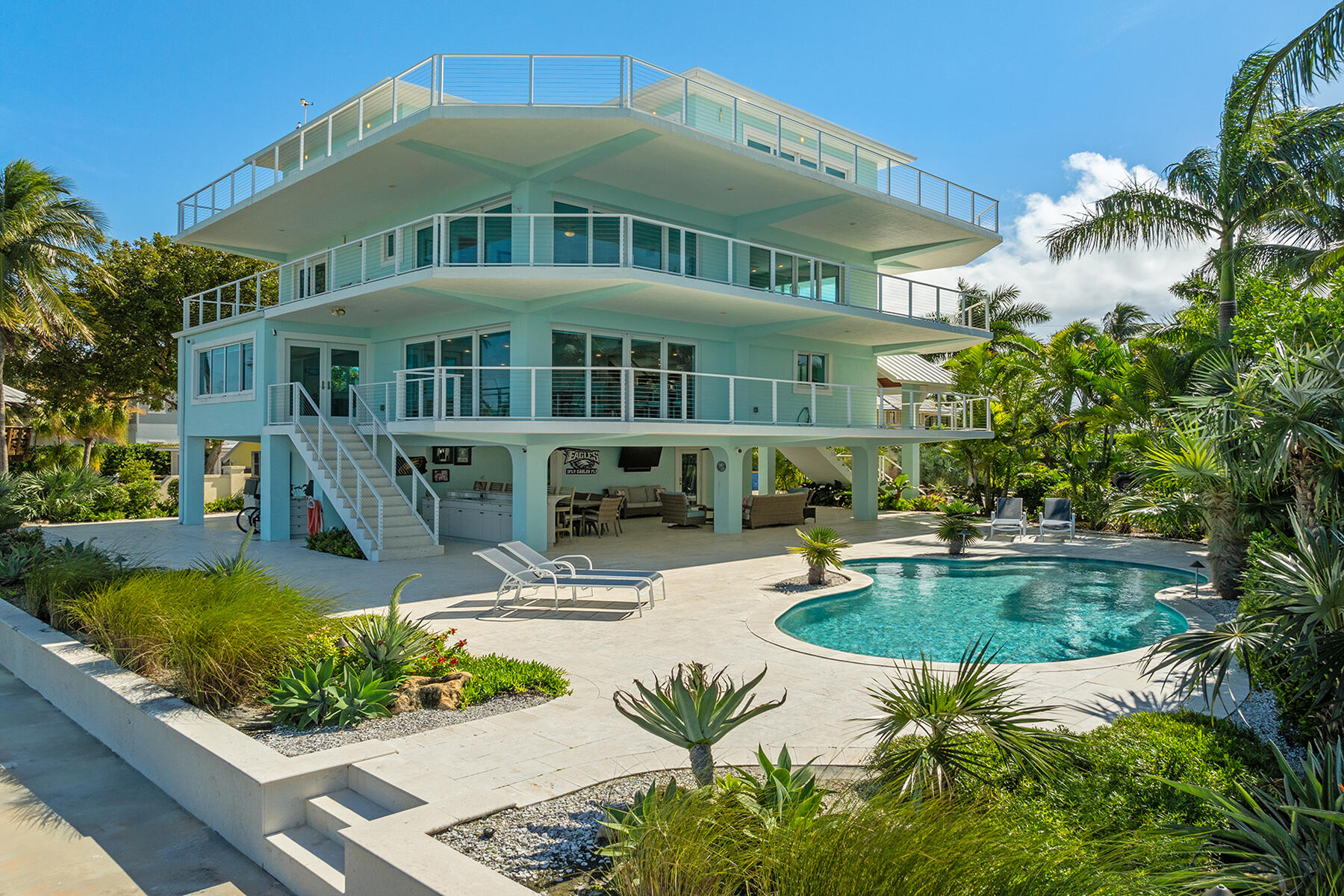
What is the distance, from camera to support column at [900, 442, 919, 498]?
28.5 m

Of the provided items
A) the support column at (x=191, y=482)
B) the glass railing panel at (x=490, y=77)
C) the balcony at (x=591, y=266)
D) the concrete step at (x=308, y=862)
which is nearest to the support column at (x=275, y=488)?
the balcony at (x=591, y=266)

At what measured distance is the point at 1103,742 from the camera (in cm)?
529

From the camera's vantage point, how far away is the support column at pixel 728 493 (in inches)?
813

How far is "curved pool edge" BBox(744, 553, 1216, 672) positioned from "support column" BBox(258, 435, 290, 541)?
43.5 feet

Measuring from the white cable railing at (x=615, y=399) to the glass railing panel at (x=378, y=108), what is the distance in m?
6.41

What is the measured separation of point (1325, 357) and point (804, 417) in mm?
15105

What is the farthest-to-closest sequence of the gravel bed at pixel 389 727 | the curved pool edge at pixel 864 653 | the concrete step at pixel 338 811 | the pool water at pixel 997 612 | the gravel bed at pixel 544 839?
the pool water at pixel 997 612
the curved pool edge at pixel 864 653
the gravel bed at pixel 389 727
the concrete step at pixel 338 811
the gravel bed at pixel 544 839

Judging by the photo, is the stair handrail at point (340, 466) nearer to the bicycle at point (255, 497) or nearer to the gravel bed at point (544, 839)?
the bicycle at point (255, 497)

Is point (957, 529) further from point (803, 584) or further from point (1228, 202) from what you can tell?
point (1228, 202)

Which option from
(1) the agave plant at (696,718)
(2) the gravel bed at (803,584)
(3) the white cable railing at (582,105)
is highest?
(3) the white cable railing at (582,105)

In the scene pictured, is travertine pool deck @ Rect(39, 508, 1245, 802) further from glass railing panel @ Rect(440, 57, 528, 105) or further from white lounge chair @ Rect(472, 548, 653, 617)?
glass railing panel @ Rect(440, 57, 528, 105)

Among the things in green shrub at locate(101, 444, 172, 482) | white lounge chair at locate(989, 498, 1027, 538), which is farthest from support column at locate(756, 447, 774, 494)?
green shrub at locate(101, 444, 172, 482)

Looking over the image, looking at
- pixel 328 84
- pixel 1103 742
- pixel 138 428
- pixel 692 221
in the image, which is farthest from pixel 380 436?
pixel 138 428

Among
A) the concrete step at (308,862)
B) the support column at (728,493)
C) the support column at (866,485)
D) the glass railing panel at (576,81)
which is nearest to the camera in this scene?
the concrete step at (308,862)
